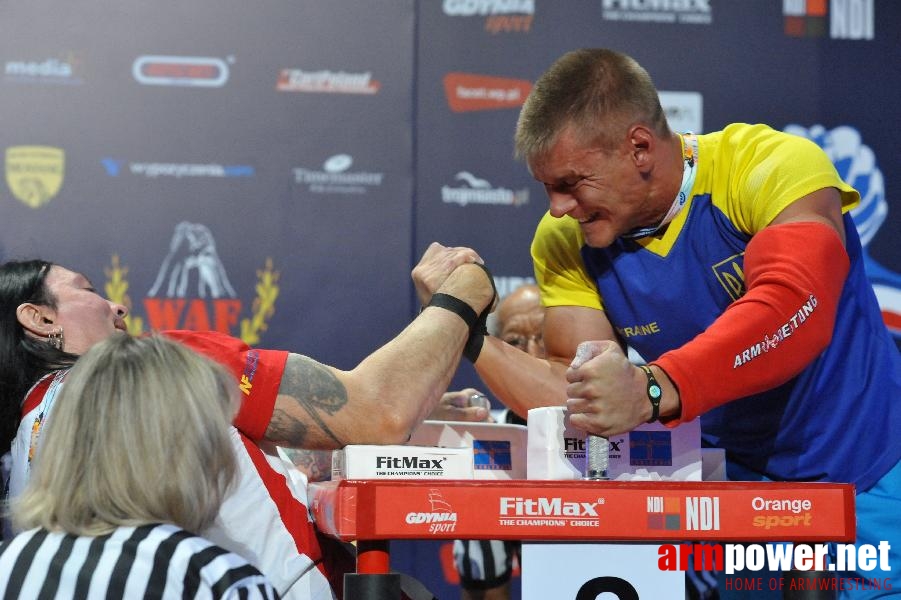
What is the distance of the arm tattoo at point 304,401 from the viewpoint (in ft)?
5.78

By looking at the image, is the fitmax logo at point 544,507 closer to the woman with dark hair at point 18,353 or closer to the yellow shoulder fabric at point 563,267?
the yellow shoulder fabric at point 563,267

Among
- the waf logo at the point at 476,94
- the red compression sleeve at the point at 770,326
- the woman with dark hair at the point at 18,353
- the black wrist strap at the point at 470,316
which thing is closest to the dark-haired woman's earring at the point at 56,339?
the woman with dark hair at the point at 18,353

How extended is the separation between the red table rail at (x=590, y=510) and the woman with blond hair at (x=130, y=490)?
6.8 inches

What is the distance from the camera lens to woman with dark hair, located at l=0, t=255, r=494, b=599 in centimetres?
167

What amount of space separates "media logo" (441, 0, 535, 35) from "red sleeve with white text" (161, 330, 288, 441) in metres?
2.62

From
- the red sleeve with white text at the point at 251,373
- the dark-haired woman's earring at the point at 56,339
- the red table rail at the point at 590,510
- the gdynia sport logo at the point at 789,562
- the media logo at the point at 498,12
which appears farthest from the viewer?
the media logo at the point at 498,12

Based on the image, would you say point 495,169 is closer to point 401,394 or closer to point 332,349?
point 332,349

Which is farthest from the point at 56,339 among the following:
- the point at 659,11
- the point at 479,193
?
the point at 659,11

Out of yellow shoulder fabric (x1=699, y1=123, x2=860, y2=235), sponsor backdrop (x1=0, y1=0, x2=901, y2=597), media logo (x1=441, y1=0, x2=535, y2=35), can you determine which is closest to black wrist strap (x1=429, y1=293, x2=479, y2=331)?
yellow shoulder fabric (x1=699, y1=123, x2=860, y2=235)

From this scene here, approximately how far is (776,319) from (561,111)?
0.54 metres

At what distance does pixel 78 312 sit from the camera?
220 centimetres

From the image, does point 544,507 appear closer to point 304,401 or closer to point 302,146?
point 304,401

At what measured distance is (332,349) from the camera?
13.2ft

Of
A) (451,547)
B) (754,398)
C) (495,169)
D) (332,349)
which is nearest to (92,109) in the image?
(332,349)
